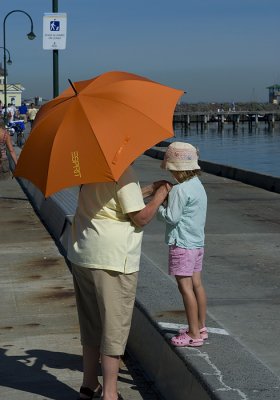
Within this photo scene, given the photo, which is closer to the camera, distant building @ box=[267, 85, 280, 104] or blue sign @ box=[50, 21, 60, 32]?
blue sign @ box=[50, 21, 60, 32]

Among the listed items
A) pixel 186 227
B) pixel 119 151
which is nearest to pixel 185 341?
pixel 186 227

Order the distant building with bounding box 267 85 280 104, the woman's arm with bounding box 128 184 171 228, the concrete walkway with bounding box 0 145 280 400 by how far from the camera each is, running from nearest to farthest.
Answer: the woman's arm with bounding box 128 184 171 228
the concrete walkway with bounding box 0 145 280 400
the distant building with bounding box 267 85 280 104

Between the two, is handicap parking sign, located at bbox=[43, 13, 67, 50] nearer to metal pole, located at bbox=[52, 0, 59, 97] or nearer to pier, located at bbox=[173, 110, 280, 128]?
metal pole, located at bbox=[52, 0, 59, 97]

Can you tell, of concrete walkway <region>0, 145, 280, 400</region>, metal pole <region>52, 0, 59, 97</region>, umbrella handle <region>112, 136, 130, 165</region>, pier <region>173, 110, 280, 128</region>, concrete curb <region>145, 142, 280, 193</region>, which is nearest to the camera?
umbrella handle <region>112, 136, 130, 165</region>

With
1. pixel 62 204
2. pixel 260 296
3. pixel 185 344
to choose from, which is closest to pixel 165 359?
pixel 185 344

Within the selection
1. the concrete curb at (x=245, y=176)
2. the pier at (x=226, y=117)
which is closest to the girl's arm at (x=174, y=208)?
the concrete curb at (x=245, y=176)

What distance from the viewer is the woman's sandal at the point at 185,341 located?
523 cm

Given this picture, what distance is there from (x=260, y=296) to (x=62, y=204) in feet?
16.3

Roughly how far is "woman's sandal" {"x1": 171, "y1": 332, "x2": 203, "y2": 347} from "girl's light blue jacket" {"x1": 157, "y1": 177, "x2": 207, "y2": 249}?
552 millimetres

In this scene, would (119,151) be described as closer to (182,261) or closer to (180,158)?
(180,158)

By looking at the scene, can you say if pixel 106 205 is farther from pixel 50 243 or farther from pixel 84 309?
pixel 50 243

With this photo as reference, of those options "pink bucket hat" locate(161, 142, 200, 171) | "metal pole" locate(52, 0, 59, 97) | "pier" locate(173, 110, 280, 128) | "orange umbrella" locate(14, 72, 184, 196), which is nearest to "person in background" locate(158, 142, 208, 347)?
"pink bucket hat" locate(161, 142, 200, 171)

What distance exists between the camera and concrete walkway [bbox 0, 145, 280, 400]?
4871 mm

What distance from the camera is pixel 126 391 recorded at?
5402 millimetres
